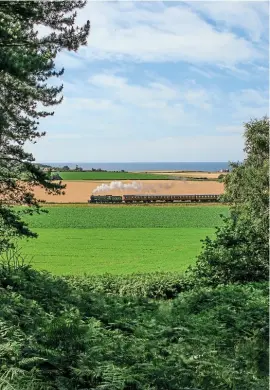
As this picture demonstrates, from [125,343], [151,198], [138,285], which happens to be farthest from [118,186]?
[125,343]

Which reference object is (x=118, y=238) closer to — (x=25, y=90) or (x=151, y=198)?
(x=25, y=90)

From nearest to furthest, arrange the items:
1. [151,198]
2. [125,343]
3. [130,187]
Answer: [125,343]
[151,198]
[130,187]

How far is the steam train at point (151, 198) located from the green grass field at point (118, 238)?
3.40m

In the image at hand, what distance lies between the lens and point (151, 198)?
3925 centimetres

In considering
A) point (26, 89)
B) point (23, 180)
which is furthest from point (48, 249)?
point (26, 89)

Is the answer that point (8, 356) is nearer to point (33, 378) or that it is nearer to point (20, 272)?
point (33, 378)

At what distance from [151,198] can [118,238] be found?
17.6m

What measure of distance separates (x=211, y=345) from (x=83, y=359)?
1910 mm

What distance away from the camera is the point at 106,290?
34.3 feet

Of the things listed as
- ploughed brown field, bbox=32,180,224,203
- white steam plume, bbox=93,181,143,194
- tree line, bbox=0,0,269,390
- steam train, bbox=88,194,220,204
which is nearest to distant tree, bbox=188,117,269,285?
tree line, bbox=0,0,269,390

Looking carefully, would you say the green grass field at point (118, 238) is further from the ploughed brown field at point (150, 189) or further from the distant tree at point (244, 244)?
the ploughed brown field at point (150, 189)

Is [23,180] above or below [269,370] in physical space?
above

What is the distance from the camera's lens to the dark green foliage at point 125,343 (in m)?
3.85

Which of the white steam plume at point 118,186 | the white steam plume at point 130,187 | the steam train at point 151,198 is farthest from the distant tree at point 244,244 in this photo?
the white steam plume at point 118,186
